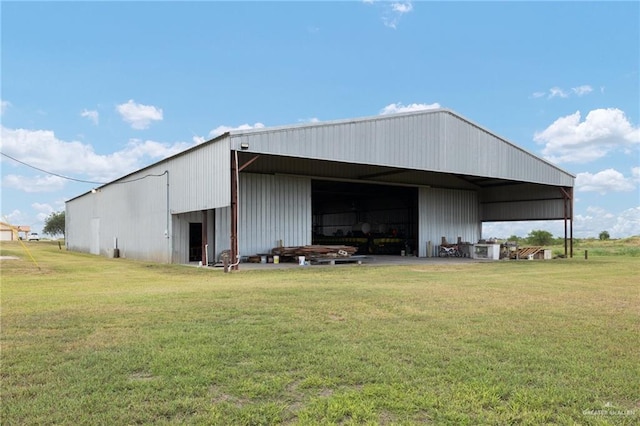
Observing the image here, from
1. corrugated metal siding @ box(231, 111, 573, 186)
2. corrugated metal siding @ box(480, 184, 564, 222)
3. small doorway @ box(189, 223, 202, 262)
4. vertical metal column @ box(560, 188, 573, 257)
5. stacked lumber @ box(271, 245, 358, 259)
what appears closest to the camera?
corrugated metal siding @ box(231, 111, 573, 186)

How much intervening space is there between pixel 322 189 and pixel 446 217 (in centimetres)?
900

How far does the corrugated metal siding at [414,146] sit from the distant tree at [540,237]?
25036 millimetres

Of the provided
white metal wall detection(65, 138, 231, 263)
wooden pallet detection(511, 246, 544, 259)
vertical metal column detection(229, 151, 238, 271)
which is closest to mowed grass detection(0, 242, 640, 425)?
vertical metal column detection(229, 151, 238, 271)

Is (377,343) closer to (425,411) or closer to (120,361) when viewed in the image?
(425,411)

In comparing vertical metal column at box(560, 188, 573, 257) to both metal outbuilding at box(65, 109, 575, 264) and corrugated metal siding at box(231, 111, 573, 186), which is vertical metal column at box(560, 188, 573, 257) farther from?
corrugated metal siding at box(231, 111, 573, 186)

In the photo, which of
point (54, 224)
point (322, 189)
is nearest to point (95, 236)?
point (322, 189)

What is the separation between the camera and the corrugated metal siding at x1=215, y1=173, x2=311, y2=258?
76.5 ft

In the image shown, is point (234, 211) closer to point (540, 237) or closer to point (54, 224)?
point (540, 237)

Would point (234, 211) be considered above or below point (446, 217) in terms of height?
above

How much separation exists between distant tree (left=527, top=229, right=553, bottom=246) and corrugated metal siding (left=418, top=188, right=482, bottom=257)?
68.3ft

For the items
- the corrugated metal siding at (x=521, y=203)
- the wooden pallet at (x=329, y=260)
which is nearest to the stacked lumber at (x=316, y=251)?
the wooden pallet at (x=329, y=260)

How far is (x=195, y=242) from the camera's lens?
2448 cm

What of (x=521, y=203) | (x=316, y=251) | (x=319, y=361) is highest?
(x=521, y=203)

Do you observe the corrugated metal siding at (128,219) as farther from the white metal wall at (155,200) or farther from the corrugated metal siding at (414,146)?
the corrugated metal siding at (414,146)
